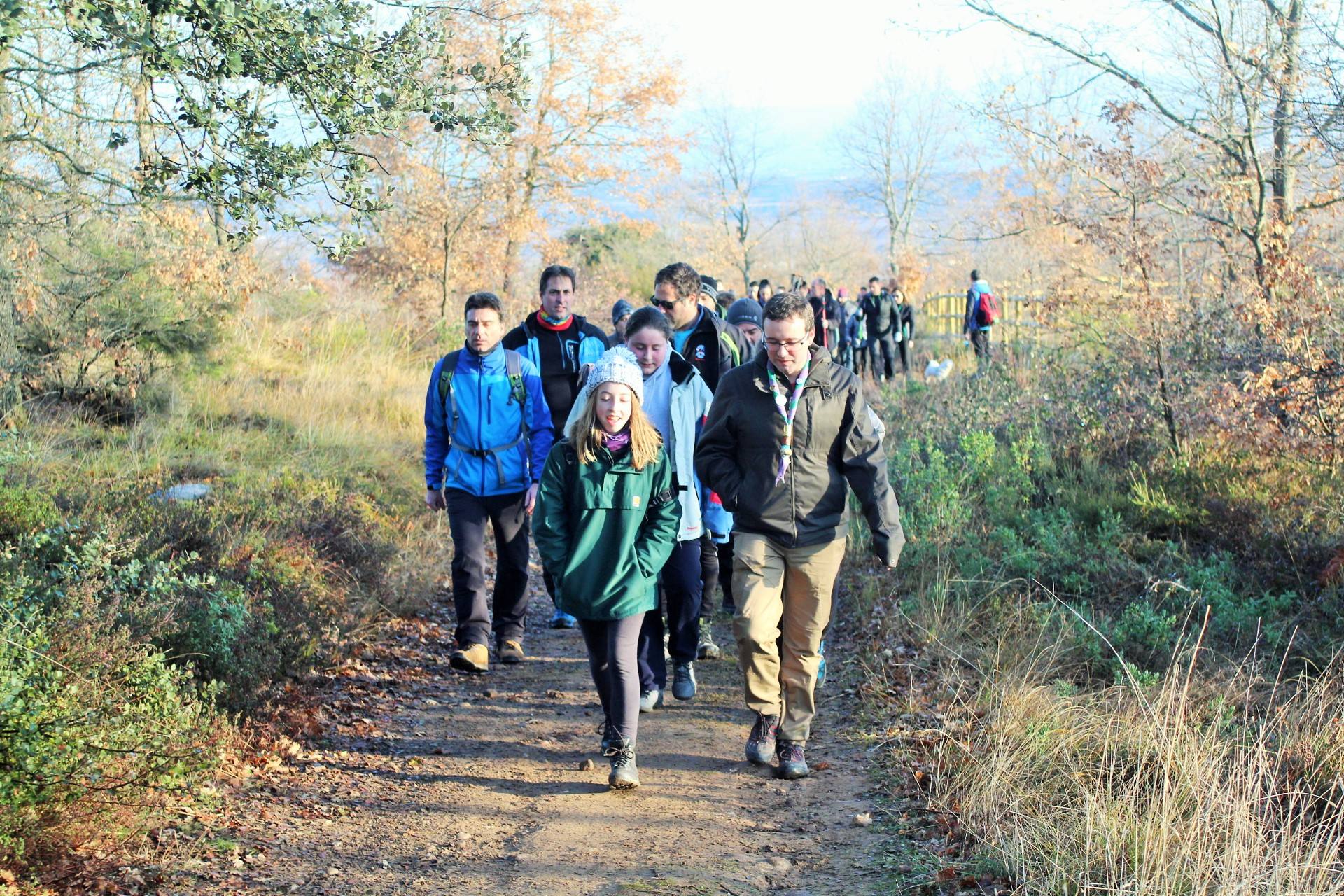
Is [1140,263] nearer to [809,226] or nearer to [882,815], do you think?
[882,815]

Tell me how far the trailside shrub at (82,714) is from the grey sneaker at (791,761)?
8.53 feet

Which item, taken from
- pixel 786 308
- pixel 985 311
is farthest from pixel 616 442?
pixel 985 311

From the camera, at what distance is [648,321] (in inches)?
250

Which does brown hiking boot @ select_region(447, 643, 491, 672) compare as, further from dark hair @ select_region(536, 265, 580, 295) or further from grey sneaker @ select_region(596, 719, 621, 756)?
dark hair @ select_region(536, 265, 580, 295)

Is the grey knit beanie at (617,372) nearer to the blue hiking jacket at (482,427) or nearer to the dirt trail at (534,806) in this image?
the blue hiking jacket at (482,427)

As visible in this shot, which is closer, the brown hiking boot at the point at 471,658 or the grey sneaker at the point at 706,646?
the brown hiking boot at the point at 471,658

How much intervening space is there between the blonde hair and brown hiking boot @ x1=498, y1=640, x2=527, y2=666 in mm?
2516

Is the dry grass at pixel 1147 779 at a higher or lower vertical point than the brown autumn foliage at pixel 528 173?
lower

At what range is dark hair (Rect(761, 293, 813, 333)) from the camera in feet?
17.6

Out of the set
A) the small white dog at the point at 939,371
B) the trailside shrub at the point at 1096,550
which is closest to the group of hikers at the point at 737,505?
the trailside shrub at the point at 1096,550

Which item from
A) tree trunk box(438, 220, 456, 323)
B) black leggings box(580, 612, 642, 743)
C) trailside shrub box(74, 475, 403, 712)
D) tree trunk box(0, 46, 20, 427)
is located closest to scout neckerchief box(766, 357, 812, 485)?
black leggings box(580, 612, 642, 743)

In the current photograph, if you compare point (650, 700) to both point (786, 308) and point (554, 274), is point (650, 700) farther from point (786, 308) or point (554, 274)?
point (554, 274)

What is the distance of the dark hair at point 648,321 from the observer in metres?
6.35

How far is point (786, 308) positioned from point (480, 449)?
2398mm
